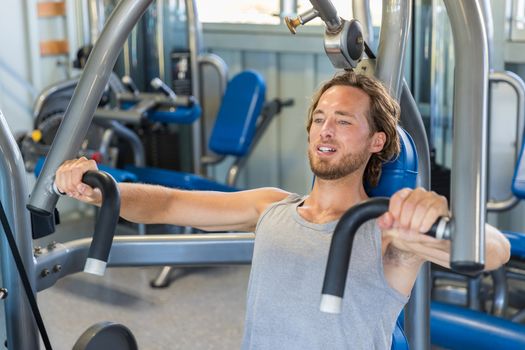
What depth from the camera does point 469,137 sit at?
46.9 inches

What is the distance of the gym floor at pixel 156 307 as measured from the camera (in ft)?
11.8

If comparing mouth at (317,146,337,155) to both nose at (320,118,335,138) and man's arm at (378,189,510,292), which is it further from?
man's arm at (378,189,510,292)

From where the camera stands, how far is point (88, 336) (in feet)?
6.39

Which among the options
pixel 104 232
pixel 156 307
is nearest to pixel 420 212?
pixel 104 232

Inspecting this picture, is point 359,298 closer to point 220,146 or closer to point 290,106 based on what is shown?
point 220,146

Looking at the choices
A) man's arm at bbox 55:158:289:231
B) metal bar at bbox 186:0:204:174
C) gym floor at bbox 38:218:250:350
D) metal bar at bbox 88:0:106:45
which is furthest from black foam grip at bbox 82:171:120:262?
metal bar at bbox 88:0:106:45

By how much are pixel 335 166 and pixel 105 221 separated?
658 millimetres

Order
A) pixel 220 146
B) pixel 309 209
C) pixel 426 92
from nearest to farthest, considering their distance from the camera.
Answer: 1. pixel 309 209
2. pixel 426 92
3. pixel 220 146

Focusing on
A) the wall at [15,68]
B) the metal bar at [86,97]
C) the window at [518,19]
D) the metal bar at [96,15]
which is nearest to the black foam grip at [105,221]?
the metal bar at [86,97]

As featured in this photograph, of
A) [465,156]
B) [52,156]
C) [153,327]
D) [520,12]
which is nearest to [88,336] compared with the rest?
[52,156]

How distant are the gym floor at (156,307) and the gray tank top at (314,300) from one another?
5.67 ft

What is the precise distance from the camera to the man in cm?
175

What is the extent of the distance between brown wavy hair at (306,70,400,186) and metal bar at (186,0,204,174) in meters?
2.95

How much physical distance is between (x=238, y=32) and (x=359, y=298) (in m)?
3.75
